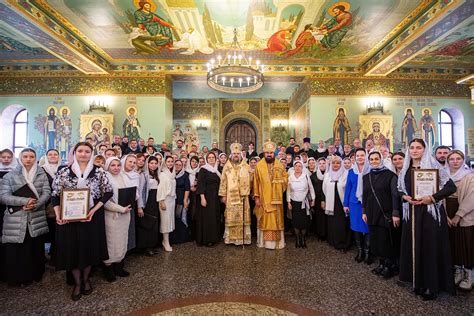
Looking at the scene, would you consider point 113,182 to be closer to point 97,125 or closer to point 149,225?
point 149,225

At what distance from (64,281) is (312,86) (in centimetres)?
1036

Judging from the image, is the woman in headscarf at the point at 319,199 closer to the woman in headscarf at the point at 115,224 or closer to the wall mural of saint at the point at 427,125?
the woman in headscarf at the point at 115,224

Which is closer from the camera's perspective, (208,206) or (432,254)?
(432,254)

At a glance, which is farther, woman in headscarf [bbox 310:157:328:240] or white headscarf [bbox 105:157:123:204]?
woman in headscarf [bbox 310:157:328:240]

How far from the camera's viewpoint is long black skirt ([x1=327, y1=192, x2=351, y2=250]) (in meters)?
4.97

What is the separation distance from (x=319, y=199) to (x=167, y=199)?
3.37 metres

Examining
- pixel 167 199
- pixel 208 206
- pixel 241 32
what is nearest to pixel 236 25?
pixel 241 32

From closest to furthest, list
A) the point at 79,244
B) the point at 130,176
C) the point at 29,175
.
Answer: the point at 79,244 < the point at 29,175 < the point at 130,176

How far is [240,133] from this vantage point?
15.9 meters

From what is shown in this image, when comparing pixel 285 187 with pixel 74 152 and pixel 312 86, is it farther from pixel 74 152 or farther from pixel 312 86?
pixel 312 86

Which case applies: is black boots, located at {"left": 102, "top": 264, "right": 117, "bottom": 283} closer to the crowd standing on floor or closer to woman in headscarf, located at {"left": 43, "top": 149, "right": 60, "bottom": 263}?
the crowd standing on floor

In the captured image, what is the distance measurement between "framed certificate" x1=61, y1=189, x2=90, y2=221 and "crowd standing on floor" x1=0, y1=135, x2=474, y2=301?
3.7 inches

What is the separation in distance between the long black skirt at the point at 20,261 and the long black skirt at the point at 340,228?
5.04m

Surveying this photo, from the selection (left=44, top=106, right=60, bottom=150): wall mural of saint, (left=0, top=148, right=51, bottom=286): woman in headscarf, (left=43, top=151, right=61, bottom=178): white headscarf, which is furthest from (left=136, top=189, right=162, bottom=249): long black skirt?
(left=44, top=106, right=60, bottom=150): wall mural of saint
